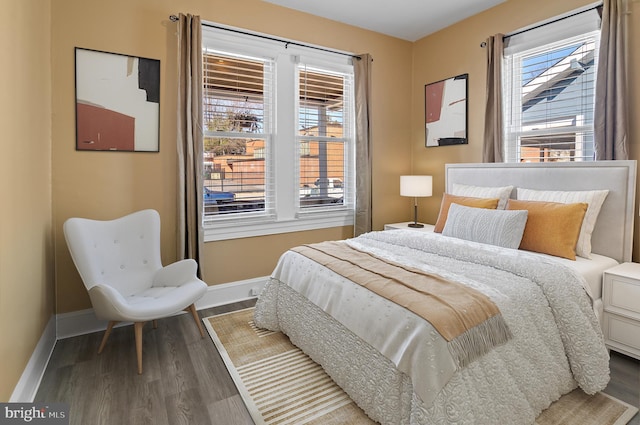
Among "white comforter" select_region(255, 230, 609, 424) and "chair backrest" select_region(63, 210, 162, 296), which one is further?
"chair backrest" select_region(63, 210, 162, 296)

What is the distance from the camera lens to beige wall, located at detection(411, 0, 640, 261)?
2738 mm

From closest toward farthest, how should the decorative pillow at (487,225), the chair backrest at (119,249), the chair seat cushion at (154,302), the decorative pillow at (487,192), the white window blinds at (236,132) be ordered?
the chair seat cushion at (154,302) < the chair backrest at (119,249) < the decorative pillow at (487,225) < the decorative pillow at (487,192) < the white window blinds at (236,132)

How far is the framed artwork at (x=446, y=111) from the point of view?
13.0ft

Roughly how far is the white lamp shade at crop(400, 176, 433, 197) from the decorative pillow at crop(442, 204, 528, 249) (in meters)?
0.97

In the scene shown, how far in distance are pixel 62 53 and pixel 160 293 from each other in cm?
193

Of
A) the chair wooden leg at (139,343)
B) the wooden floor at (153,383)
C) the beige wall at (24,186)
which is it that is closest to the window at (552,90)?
the wooden floor at (153,383)

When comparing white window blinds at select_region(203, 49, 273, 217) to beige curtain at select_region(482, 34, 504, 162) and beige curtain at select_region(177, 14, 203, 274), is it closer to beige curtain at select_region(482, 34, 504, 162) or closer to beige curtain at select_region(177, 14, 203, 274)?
beige curtain at select_region(177, 14, 203, 274)

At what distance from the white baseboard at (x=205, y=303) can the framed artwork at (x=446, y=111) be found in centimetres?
258

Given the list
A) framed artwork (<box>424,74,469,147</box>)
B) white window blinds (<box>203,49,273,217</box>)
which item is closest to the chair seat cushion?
white window blinds (<box>203,49,273,217</box>)

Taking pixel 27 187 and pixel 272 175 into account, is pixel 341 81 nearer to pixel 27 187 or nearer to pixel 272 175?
pixel 272 175

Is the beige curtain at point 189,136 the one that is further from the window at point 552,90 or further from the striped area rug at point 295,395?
the window at point 552,90

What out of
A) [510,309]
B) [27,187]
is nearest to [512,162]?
[510,309]

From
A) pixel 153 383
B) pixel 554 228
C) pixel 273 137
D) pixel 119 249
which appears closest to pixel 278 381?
pixel 153 383

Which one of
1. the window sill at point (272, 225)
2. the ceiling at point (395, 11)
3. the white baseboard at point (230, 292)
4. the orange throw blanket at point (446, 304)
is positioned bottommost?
the white baseboard at point (230, 292)
